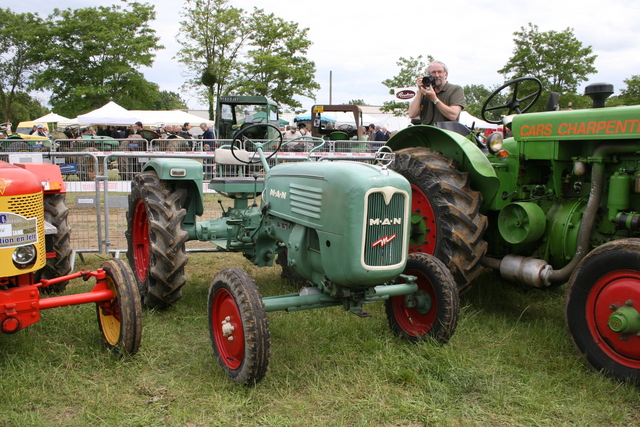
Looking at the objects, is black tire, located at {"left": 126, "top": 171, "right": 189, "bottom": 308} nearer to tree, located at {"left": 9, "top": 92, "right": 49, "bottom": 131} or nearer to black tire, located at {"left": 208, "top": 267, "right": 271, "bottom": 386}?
black tire, located at {"left": 208, "top": 267, "right": 271, "bottom": 386}

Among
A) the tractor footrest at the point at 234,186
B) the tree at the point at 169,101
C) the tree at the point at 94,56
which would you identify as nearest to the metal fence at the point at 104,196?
the tractor footrest at the point at 234,186

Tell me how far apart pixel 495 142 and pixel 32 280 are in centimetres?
335

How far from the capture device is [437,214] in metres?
3.88

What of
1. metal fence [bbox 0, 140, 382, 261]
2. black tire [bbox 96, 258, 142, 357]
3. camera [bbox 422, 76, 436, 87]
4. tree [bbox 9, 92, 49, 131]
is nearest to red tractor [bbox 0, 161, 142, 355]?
black tire [bbox 96, 258, 142, 357]

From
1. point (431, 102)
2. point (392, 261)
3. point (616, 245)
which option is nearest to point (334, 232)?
point (392, 261)

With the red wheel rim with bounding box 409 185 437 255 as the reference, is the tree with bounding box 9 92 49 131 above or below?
above

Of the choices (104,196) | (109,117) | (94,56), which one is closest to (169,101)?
(94,56)

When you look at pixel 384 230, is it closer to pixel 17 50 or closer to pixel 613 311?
pixel 613 311

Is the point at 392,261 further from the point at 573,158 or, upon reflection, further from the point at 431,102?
the point at 431,102

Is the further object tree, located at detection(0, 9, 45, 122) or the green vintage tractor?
tree, located at detection(0, 9, 45, 122)

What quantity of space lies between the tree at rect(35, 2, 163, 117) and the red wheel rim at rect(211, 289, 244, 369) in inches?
1038

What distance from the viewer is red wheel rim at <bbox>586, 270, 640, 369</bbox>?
278 cm

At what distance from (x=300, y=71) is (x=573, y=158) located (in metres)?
24.0

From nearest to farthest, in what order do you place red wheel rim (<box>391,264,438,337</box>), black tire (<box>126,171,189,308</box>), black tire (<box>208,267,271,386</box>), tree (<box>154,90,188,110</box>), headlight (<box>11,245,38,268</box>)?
black tire (<box>208,267,271,386</box>) → headlight (<box>11,245,38,268</box>) → red wheel rim (<box>391,264,438,337</box>) → black tire (<box>126,171,189,308</box>) → tree (<box>154,90,188,110</box>)
